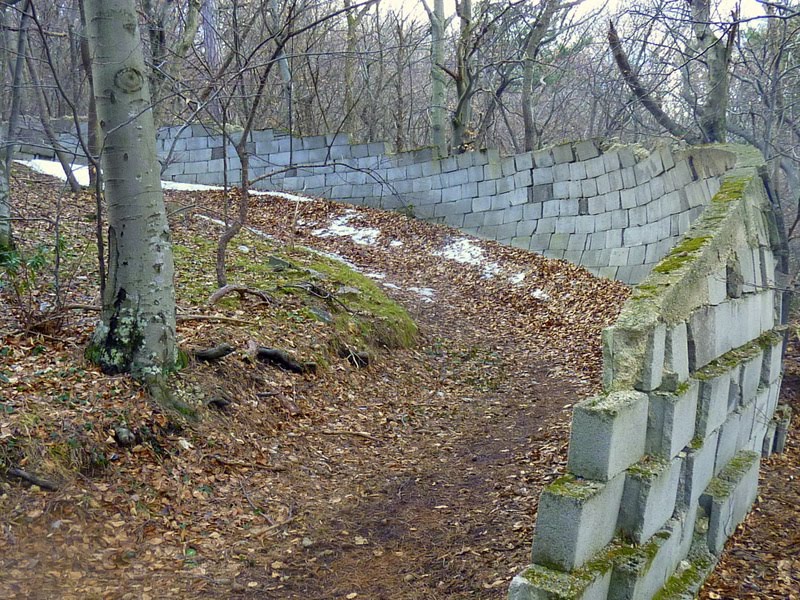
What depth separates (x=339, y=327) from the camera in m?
7.22

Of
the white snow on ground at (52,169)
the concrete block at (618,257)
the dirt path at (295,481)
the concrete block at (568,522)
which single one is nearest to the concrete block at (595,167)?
the concrete block at (618,257)

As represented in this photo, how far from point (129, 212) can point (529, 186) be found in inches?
365

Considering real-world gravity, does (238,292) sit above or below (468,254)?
below

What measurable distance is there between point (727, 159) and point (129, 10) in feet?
20.6

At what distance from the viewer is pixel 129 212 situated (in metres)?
4.65

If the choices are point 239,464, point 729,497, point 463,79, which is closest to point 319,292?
point 239,464

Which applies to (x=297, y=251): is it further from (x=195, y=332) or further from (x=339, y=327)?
(x=195, y=332)

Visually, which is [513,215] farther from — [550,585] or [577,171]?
[550,585]

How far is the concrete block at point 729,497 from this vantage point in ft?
13.3

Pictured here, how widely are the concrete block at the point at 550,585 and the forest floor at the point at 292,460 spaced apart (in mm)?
835

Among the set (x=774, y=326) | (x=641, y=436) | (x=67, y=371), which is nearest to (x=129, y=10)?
(x=67, y=371)

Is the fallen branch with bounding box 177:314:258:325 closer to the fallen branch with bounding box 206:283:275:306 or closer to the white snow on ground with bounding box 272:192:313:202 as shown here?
the fallen branch with bounding box 206:283:275:306

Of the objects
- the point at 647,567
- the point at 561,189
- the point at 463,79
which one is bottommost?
the point at 647,567

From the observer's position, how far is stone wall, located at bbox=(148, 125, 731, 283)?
939 cm
